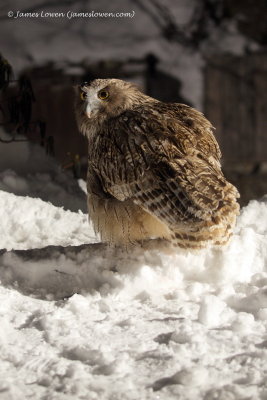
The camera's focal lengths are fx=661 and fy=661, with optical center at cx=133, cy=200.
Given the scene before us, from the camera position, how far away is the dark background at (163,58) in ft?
30.7

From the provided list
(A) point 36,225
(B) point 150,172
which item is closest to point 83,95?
(B) point 150,172

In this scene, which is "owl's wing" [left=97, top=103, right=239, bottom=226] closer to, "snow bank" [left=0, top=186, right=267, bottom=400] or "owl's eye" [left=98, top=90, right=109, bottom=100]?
"owl's eye" [left=98, top=90, right=109, bottom=100]

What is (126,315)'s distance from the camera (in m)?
3.72

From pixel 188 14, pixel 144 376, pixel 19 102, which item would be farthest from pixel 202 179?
pixel 188 14

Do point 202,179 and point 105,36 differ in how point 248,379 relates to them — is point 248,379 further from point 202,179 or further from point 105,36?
point 105,36

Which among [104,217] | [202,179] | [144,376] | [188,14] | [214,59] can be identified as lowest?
[144,376]

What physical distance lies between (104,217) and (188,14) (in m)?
7.59

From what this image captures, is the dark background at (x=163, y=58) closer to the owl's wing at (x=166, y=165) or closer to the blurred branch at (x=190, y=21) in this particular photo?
the blurred branch at (x=190, y=21)

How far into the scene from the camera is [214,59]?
10461 mm

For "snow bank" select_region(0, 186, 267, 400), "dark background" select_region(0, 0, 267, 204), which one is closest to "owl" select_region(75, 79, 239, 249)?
"snow bank" select_region(0, 186, 267, 400)

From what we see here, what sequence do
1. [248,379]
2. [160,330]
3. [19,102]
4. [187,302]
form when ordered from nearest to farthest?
[248,379] → [160,330] → [187,302] → [19,102]

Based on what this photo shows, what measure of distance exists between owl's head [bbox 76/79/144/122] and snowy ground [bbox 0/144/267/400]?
0.94m

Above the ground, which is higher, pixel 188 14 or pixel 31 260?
pixel 188 14

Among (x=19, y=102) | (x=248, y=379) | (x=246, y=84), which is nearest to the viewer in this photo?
(x=248, y=379)
